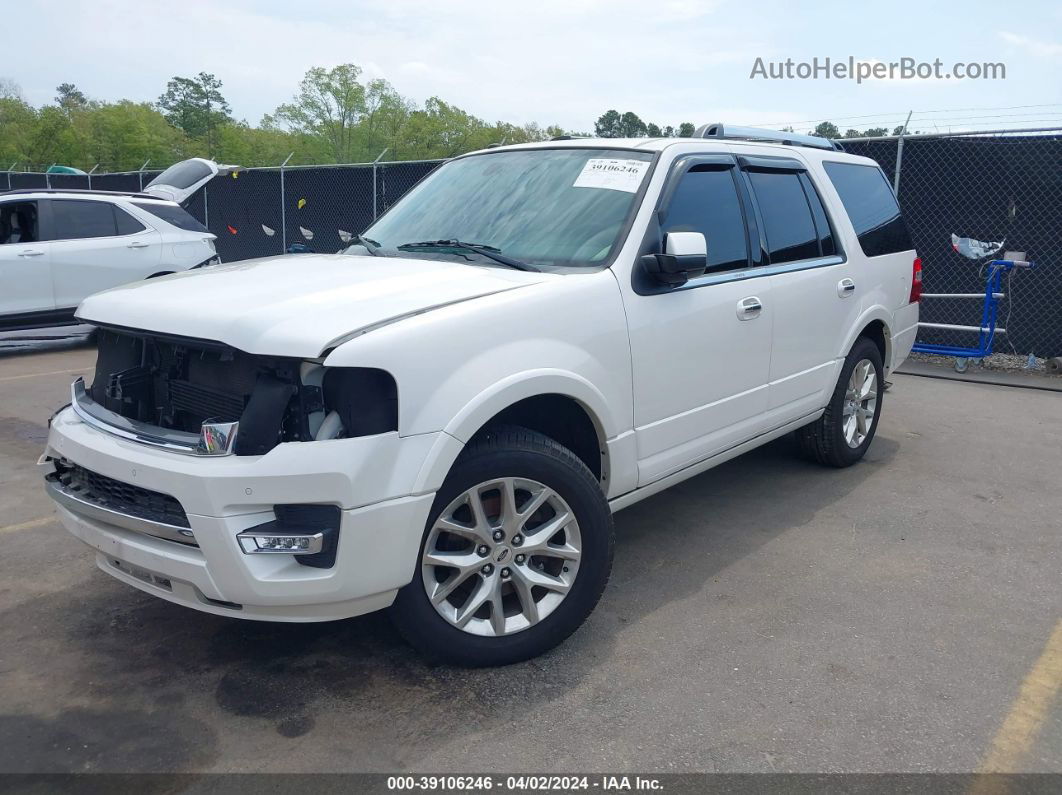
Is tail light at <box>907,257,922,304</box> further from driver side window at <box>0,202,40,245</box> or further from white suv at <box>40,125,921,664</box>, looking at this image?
driver side window at <box>0,202,40,245</box>

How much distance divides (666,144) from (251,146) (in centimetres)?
7013

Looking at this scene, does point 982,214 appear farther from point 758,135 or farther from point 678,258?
point 678,258

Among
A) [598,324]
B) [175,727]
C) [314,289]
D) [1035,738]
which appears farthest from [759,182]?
[175,727]

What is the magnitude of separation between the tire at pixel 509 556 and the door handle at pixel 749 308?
1.35 metres

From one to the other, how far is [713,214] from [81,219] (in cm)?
828

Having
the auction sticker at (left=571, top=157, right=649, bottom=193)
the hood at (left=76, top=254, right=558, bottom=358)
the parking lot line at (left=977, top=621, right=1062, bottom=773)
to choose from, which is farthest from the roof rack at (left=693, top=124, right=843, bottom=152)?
the parking lot line at (left=977, top=621, right=1062, bottom=773)

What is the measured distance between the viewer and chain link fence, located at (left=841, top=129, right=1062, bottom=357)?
29.3 ft

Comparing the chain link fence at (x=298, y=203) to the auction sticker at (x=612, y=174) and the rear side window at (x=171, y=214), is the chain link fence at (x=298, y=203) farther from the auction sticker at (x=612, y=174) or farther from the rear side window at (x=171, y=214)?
the auction sticker at (x=612, y=174)

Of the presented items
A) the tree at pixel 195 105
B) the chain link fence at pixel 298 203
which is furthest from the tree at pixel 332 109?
the chain link fence at pixel 298 203

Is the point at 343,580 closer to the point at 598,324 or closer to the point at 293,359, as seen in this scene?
the point at 293,359

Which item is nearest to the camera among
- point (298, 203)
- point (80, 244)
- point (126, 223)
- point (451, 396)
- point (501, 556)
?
→ point (451, 396)

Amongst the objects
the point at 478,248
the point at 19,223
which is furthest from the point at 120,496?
the point at 19,223

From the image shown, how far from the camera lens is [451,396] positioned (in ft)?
9.24

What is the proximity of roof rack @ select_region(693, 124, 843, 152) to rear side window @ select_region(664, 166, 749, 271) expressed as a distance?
379mm
